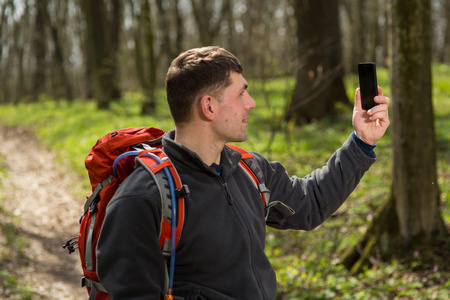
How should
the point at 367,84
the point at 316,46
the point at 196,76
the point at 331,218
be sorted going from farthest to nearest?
the point at 316,46 < the point at 331,218 < the point at 367,84 < the point at 196,76

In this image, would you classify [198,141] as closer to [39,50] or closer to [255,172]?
[255,172]

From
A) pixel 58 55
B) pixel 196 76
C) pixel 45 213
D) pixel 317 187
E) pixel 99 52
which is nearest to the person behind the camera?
pixel 196 76

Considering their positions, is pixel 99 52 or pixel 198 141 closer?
pixel 198 141

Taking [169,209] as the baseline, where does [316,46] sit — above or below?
above

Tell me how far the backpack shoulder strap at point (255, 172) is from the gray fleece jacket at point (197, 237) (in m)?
0.04

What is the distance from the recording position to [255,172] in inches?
98.7

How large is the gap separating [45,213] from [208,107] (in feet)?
24.3

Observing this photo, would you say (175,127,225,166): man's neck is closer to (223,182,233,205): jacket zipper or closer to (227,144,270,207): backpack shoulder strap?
(223,182,233,205): jacket zipper

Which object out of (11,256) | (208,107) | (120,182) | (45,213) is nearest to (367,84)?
(208,107)

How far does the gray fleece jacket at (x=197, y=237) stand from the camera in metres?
1.96

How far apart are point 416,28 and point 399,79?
20.6 inches

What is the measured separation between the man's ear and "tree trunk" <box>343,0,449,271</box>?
3355 millimetres

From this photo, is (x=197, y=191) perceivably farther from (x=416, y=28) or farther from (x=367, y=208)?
(x=367, y=208)

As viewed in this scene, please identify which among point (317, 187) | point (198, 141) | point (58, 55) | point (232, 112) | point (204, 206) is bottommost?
point (317, 187)
